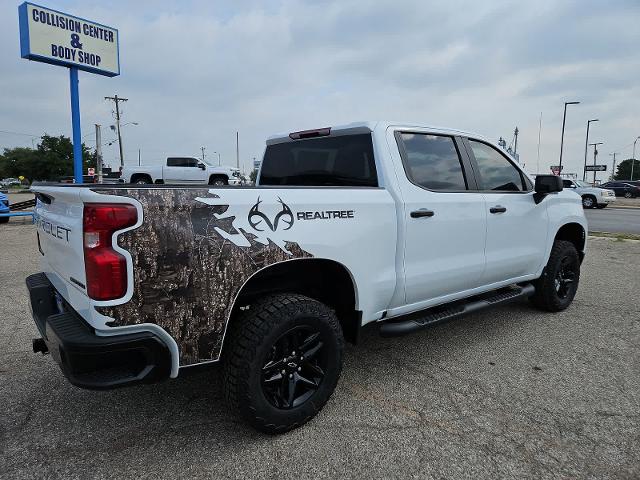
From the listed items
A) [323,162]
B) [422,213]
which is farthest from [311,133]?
[422,213]

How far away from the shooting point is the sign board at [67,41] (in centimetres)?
1246

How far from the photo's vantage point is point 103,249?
199 centimetres

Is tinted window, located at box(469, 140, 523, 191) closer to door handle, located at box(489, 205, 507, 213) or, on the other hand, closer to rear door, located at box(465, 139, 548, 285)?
rear door, located at box(465, 139, 548, 285)

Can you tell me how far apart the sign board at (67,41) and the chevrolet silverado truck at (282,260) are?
12130 mm

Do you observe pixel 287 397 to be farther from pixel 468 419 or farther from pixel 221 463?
pixel 468 419

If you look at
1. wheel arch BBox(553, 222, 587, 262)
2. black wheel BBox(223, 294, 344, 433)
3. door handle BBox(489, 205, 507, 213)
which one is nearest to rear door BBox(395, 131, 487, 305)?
door handle BBox(489, 205, 507, 213)

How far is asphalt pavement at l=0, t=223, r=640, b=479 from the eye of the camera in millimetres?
2305

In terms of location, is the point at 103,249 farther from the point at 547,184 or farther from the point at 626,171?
the point at 626,171

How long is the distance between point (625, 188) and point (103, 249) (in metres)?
48.5

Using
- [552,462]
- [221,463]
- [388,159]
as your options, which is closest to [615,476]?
[552,462]

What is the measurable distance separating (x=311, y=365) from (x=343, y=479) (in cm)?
63

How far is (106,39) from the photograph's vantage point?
46.4ft

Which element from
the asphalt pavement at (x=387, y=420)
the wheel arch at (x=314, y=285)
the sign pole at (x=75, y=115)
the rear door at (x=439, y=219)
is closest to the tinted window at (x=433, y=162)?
the rear door at (x=439, y=219)

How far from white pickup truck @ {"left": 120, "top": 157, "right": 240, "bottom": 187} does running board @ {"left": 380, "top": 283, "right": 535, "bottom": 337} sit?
21156mm
